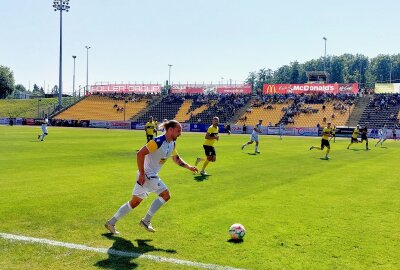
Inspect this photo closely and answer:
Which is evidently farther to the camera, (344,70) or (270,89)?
(344,70)

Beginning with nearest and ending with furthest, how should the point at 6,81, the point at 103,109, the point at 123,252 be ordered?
the point at 123,252, the point at 103,109, the point at 6,81

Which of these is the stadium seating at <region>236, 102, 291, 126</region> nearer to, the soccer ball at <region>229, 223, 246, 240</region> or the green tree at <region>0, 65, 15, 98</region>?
the soccer ball at <region>229, 223, 246, 240</region>

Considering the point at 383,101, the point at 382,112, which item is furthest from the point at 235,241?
the point at 383,101

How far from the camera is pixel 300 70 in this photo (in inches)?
6614

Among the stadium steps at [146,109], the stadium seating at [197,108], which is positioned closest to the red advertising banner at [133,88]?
the stadium steps at [146,109]

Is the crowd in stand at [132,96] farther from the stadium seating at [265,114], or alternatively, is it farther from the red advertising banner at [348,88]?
the red advertising banner at [348,88]

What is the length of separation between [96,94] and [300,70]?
97312 millimetres

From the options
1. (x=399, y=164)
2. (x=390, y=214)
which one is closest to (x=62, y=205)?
(x=390, y=214)

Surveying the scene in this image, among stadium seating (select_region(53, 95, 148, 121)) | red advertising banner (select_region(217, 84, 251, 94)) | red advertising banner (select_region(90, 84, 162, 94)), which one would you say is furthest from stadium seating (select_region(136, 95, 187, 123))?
red advertising banner (select_region(217, 84, 251, 94))

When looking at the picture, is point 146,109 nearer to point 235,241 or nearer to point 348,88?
point 348,88

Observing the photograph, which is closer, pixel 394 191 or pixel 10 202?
pixel 10 202

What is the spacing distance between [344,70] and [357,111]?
101 metres

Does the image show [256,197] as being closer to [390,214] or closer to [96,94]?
[390,214]

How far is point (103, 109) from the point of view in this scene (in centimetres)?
8481
